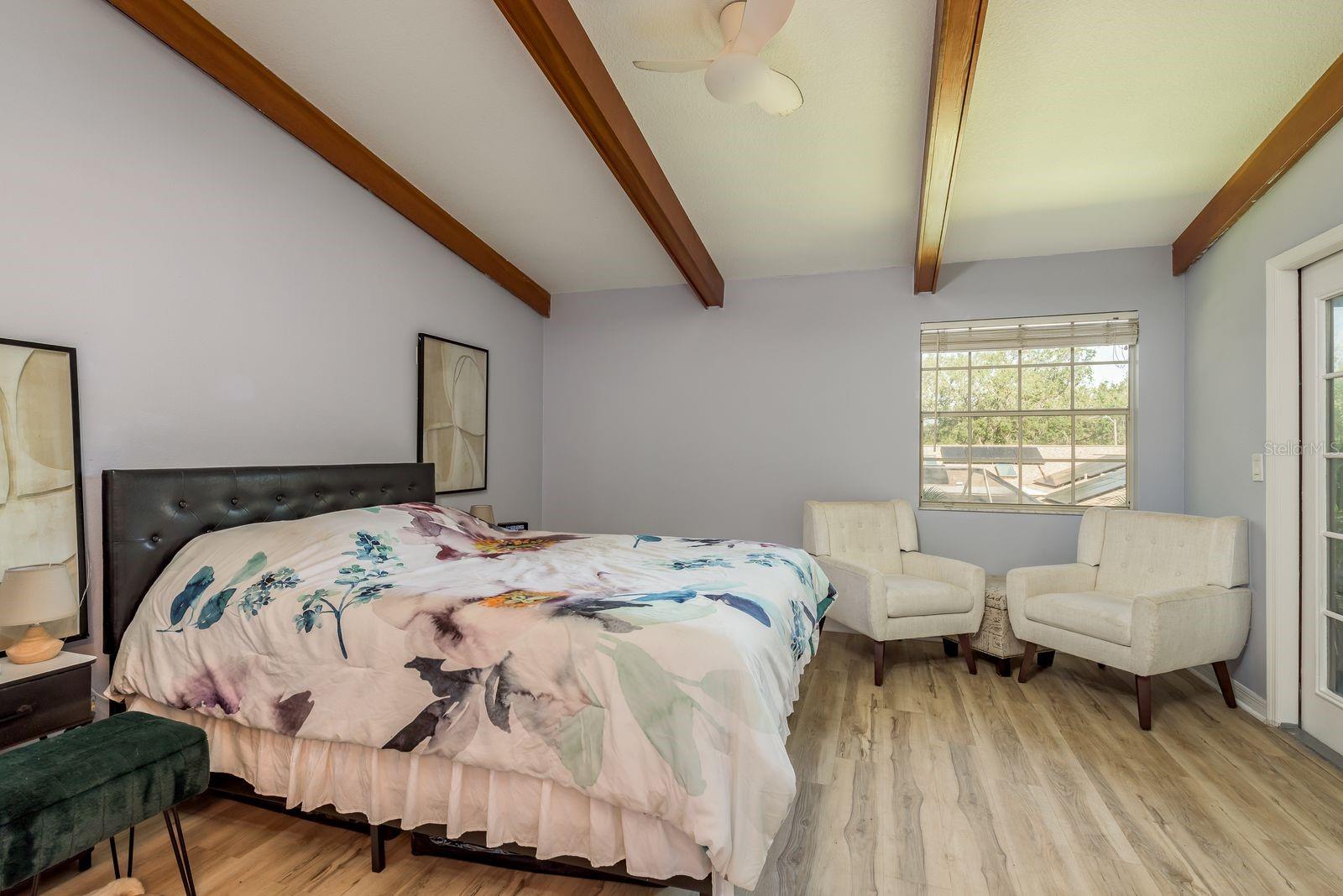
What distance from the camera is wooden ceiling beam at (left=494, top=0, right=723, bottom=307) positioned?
2236mm

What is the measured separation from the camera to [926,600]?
11.1 ft

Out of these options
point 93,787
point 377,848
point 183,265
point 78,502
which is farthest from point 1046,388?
point 78,502

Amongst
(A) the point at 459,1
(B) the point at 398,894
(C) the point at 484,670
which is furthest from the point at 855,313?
(B) the point at 398,894

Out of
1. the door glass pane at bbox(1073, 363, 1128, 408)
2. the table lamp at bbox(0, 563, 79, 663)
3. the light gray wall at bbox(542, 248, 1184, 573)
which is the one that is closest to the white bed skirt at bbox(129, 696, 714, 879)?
the table lamp at bbox(0, 563, 79, 663)

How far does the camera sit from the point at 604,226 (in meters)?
4.01

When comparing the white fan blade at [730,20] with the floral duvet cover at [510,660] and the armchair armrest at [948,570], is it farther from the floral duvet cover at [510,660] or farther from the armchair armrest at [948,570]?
the armchair armrest at [948,570]

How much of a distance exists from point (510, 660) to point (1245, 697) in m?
3.40

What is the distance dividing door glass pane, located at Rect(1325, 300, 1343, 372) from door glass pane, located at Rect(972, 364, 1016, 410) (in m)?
1.62

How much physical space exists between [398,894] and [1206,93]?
153 inches

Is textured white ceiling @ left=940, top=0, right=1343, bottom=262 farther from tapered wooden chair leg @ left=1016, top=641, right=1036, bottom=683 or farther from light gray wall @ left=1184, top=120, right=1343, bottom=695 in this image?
tapered wooden chair leg @ left=1016, top=641, right=1036, bottom=683

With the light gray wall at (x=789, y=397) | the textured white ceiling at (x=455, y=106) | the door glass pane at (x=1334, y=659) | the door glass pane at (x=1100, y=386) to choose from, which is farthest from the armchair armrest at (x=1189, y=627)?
the textured white ceiling at (x=455, y=106)

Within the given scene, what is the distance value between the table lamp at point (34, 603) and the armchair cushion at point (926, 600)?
327cm

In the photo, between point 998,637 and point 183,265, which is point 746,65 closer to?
point 183,265

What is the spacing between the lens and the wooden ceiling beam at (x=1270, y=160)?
2.33 meters
